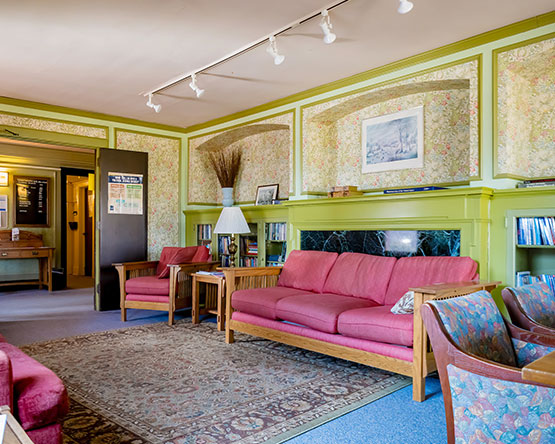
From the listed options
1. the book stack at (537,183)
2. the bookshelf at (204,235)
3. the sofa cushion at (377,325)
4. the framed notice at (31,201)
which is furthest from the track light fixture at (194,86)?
the framed notice at (31,201)

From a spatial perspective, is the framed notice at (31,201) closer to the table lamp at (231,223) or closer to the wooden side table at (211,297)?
the wooden side table at (211,297)

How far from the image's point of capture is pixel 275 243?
5625mm

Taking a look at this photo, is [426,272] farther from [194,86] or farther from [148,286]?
[148,286]

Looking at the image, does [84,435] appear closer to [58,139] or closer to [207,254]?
[207,254]

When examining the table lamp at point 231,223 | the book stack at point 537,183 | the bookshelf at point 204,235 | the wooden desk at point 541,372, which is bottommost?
the wooden desk at point 541,372

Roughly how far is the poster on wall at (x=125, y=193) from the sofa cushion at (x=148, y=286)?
1283 mm

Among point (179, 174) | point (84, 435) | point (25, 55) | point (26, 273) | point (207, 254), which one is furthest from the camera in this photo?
point (26, 273)

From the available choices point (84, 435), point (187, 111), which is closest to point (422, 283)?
point (84, 435)

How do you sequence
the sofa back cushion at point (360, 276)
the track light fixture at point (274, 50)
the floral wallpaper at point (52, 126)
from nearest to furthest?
the track light fixture at point (274, 50)
the sofa back cushion at point (360, 276)
the floral wallpaper at point (52, 126)

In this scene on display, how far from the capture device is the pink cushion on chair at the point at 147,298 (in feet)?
16.4

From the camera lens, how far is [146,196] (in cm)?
632

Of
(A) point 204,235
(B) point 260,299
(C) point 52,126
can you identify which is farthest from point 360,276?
(C) point 52,126

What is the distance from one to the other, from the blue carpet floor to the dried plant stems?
1946 mm

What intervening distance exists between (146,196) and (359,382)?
4.30 meters
